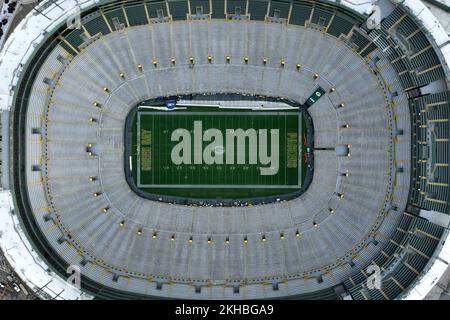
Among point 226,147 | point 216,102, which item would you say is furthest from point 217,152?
point 216,102

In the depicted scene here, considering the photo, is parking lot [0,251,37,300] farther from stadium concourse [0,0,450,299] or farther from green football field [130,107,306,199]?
green football field [130,107,306,199]

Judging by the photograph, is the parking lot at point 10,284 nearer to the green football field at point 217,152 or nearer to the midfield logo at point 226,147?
the green football field at point 217,152

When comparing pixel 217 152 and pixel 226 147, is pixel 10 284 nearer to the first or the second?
pixel 217 152

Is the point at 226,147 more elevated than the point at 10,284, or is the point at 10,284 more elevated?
the point at 226,147

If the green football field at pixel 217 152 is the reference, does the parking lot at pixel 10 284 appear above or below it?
below

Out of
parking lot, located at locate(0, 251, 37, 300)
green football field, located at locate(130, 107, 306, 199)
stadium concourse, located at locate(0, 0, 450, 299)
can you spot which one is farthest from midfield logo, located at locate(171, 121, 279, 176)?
parking lot, located at locate(0, 251, 37, 300)

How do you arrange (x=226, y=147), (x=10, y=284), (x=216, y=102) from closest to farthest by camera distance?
(x=10, y=284) < (x=216, y=102) < (x=226, y=147)

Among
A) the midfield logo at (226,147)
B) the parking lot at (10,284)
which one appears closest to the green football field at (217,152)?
the midfield logo at (226,147)
